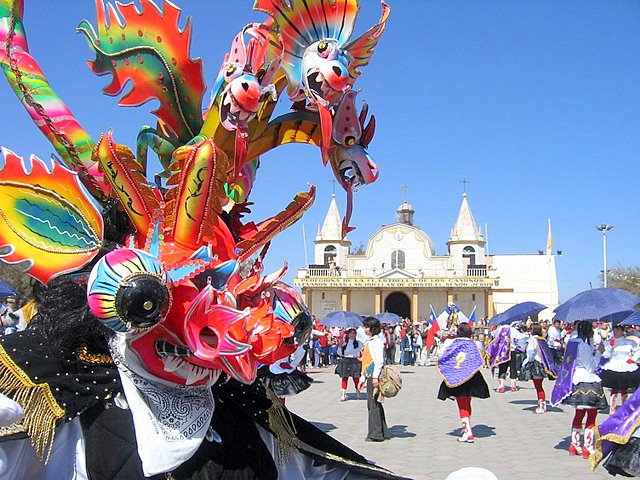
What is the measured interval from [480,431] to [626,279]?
41.1m

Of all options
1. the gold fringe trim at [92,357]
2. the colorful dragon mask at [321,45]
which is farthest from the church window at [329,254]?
the gold fringe trim at [92,357]

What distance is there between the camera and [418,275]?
168 feet

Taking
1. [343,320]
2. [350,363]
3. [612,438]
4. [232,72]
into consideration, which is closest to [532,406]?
[350,363]

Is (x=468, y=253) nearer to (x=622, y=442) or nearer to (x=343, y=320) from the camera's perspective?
(x=343, y=320)

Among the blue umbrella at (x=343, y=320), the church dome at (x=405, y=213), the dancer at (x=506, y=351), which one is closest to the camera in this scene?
the dancer at (x=506, y=351)

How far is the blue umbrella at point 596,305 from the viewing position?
9738mm

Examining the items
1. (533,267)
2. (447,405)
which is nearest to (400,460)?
(447,405)

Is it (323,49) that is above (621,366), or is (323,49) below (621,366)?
above

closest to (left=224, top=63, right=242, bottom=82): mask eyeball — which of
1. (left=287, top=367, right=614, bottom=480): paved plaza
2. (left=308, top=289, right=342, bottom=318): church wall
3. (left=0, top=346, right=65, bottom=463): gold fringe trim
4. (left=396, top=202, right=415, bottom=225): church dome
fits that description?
(left=0, top=346, right=65, bottom=463): gold fringe trim

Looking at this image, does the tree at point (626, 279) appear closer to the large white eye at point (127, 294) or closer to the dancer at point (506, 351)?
the dancer at point (506, 351)

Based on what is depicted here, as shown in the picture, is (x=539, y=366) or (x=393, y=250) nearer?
(x=539, y=366)

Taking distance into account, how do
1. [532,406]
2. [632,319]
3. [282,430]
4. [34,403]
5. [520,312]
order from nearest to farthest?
[34,403]
[282,430]
[632,319]
[532,406]
[520,312]

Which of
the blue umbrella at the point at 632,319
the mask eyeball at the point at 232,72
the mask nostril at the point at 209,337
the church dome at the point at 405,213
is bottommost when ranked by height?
the mask nostril at the point at 209,337

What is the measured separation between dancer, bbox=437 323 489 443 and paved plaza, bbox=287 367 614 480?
1.29ft
